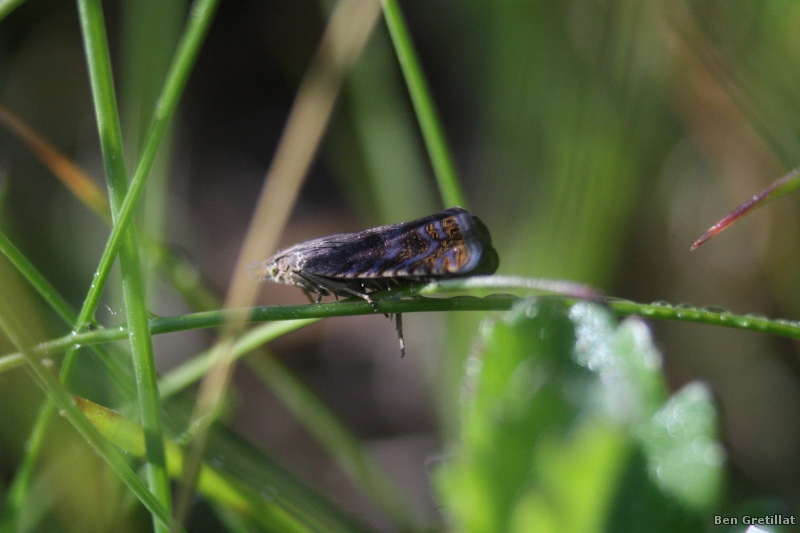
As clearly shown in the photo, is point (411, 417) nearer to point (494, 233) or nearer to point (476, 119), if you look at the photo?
point (494, 233)

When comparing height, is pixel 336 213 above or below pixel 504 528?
above

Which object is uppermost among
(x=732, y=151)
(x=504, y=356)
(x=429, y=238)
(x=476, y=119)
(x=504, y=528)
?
(x=476, y=119)

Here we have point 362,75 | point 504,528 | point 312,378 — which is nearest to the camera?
point 504,528

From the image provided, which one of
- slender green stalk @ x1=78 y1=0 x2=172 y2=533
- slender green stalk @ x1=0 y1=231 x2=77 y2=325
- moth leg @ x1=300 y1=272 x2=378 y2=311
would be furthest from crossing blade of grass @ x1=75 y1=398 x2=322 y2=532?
moth leg @ x1=300 y1=272 x2=378 y2=311

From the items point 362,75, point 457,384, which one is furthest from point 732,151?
point 362,75

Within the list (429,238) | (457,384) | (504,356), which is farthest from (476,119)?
A: (504,356)

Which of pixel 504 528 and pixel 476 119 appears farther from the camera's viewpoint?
pixel 476 119

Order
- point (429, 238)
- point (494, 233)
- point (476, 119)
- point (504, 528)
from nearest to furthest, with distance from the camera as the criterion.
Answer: point (504, 528) → point (429, 238) → point (494, 233) → point (476, 119)

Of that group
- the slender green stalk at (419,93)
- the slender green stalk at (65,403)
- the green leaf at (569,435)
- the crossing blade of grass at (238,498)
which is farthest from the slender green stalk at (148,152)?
the green leaf at (569,435)
